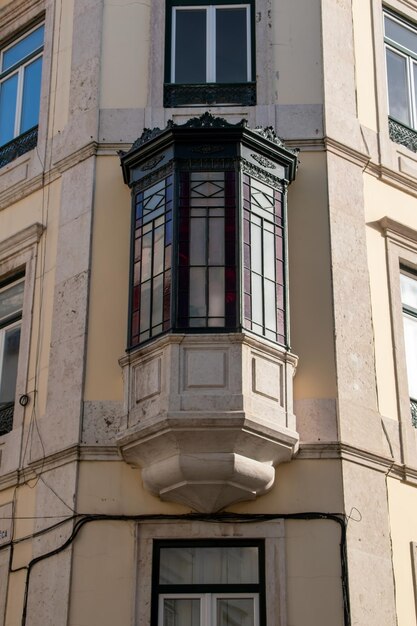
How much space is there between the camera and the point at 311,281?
50.4ft

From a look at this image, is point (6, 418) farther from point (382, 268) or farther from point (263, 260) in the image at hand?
point (382, 268)

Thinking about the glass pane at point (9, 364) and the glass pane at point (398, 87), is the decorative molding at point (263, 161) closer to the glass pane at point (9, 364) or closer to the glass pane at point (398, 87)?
the glass pane at point (398, 87)

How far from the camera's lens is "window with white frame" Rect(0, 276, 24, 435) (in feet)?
53.8

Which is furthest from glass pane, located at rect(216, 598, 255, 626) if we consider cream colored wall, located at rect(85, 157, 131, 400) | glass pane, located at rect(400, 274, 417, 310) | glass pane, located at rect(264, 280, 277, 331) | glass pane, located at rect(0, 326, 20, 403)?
glass pane, located at rect(400, 274, 417, 310)

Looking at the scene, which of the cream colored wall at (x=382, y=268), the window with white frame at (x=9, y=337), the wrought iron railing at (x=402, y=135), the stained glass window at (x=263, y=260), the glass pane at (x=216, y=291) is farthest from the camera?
the wrought iron railing at (x=402, y=135)

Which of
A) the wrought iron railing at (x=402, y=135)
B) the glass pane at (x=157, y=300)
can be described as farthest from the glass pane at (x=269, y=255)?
the wrought iron railing at (x=402, y=135)

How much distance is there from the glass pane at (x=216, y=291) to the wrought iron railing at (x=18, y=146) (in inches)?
169

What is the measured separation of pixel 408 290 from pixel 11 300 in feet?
17.6

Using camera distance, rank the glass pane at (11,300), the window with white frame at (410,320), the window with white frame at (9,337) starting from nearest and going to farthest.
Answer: the window with white frame at (410,320) < the window with white frame at (9,337) < the glass pane at (11,300)

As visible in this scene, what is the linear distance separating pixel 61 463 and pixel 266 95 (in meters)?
5.62

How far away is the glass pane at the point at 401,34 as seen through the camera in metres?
18.4

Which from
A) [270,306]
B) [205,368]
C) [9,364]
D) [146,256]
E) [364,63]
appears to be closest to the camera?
[205,368]

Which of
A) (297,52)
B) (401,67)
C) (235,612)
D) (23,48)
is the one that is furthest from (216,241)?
(23,48)

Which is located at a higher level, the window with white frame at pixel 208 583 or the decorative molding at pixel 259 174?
the decorative molding at pixel 259 174
